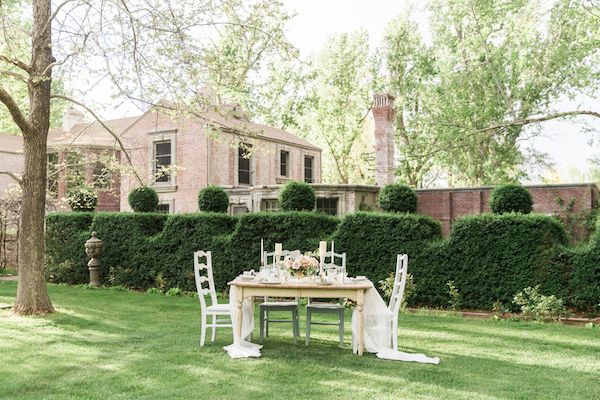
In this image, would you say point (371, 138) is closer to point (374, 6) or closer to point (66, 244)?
point (374, 6)

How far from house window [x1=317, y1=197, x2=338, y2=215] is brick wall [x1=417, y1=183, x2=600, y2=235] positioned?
2.98 meters

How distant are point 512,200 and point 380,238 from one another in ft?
10.1

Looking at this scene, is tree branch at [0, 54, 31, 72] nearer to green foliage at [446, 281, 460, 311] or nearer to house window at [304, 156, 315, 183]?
green foliage at [446, 281, 460, 311]

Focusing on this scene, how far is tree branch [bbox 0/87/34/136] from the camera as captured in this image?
9.58 meters

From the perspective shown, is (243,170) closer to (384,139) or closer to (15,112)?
(384,139)

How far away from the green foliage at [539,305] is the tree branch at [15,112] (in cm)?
984

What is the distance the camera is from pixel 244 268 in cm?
1402

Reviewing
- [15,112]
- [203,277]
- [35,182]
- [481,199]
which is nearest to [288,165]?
[481,199]

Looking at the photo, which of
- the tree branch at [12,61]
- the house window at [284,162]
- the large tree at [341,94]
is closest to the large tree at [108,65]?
the tree branch at [12,61]

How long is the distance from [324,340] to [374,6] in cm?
2938

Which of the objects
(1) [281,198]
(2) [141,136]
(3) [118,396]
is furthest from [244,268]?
(2) [141,136]

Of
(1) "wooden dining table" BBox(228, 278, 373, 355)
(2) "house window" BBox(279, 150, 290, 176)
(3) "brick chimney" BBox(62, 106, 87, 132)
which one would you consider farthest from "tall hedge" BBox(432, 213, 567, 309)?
(3) "brick chimney" BBox(62, 106, 87, 132)

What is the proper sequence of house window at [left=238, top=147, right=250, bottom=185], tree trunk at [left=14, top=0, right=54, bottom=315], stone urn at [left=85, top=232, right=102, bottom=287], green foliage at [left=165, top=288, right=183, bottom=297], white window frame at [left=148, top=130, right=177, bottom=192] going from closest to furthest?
tree trunk at [left=14, top=0, right=54, bottom=315], green foliage at [left=165, top=288, right=183, bottom=297], stone urn at [left=85, top=232, right=102, bottom=287], white window frame at [left=148, top=130, right=177, bottom=192], house window at [left=238, top=147, right=250, bottom=185]

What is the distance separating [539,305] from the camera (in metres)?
11.0
